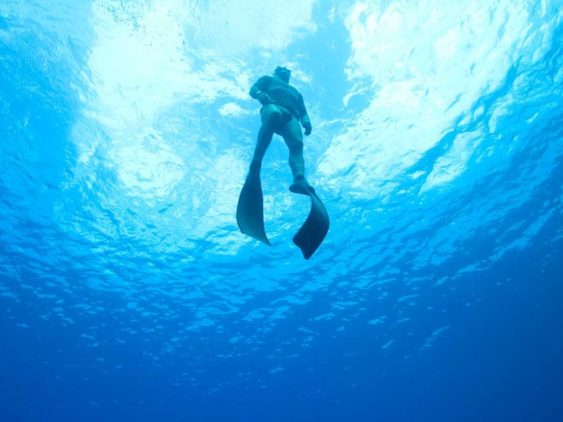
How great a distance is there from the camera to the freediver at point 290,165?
364 centimetres

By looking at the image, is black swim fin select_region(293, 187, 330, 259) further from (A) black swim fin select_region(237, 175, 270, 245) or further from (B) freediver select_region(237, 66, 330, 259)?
(A) black swim fin select_region(237, 175, 270, 245)

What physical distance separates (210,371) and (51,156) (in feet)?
60.7

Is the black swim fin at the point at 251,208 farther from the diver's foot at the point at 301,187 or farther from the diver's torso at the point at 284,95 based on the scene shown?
the diver's torso at the point at 284,95

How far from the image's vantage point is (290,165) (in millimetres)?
4457

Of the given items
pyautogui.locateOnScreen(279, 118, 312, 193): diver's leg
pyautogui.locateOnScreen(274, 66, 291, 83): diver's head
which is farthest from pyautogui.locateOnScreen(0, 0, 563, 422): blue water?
pyautogui.locateOnScreen(279, 118, 312, 193): diver's leg

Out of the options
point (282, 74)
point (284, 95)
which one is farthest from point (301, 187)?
point (282, 74)

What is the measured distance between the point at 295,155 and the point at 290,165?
128mm

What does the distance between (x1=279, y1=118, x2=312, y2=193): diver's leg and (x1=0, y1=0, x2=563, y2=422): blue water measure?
5.78m

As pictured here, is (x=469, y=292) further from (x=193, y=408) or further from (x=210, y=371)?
(x=193, y=408)

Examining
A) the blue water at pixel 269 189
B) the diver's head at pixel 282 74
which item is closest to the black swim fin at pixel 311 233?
the diver's head at pixel 282 74

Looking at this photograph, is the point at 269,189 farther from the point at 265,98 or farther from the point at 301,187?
the point at 301,187

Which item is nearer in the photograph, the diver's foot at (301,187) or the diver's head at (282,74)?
the diver's foot at (301,187)

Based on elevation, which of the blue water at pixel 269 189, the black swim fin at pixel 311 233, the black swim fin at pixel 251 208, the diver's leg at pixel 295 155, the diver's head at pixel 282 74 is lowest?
the black swim fin at pixel 311 233

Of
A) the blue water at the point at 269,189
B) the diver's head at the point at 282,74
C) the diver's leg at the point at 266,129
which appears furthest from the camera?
the blue water at the point at 269,189
